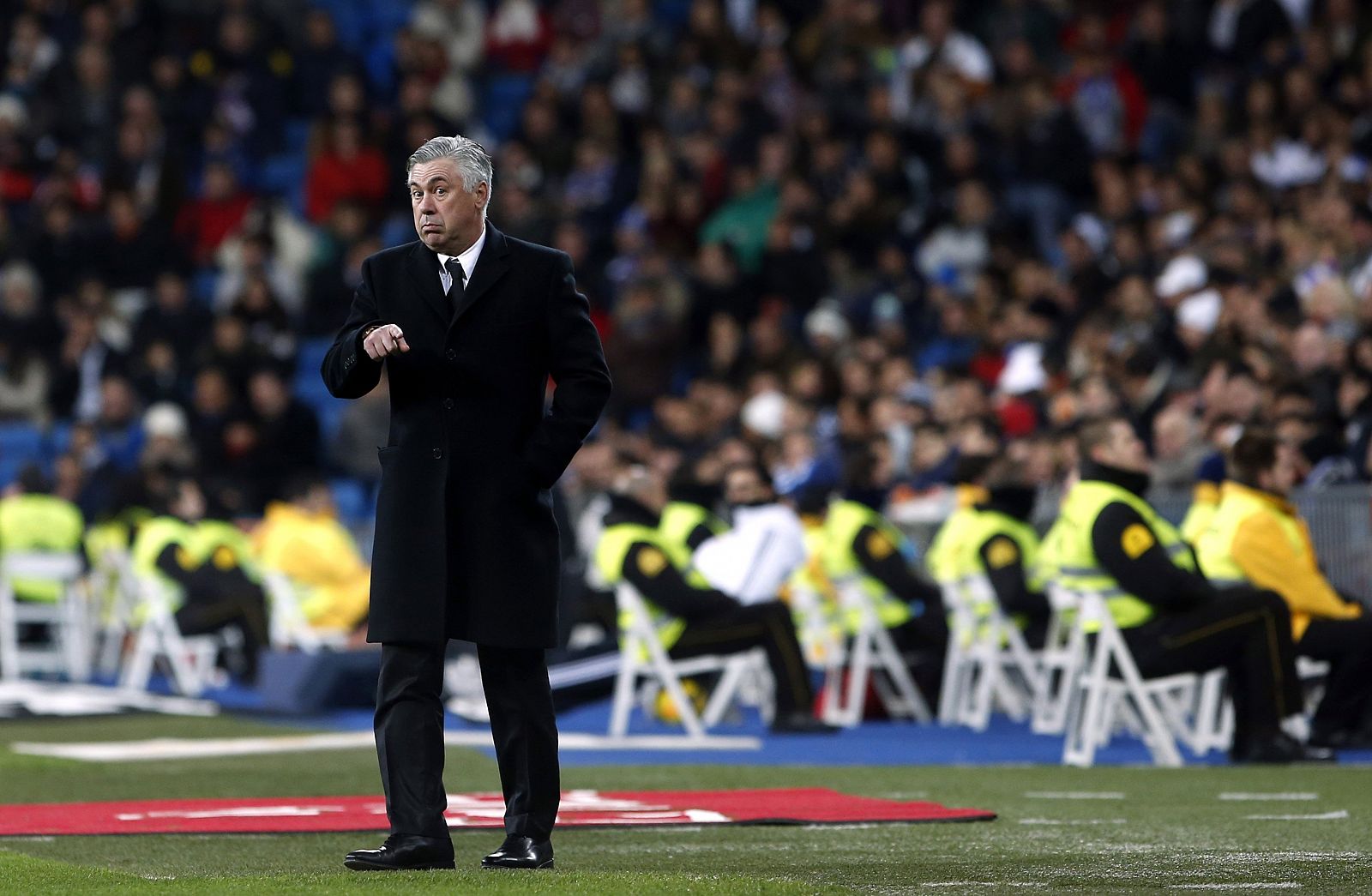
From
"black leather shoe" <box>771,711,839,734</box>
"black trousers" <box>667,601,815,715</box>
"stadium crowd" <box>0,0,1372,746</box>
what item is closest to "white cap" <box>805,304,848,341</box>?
"stadium crowd" <box>0,0,1372,746</box>

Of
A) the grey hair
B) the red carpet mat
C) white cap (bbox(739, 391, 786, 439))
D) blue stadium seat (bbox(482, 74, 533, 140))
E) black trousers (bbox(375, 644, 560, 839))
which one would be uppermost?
blue stadium seat (bbox(482, 74, 533, 140))

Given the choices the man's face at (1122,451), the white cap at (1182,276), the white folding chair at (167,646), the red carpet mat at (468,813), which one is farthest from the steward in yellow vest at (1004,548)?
the white folding chair at (167,646)

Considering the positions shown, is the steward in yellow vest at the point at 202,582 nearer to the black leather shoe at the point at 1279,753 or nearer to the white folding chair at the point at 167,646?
the white folding chair at the point at 167,646

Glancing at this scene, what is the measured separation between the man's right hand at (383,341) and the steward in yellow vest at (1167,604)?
18.3 feet

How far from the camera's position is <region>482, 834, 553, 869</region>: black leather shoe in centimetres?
664

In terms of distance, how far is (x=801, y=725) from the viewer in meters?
Result: 13.9

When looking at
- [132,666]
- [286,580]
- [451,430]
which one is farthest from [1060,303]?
[451,430]

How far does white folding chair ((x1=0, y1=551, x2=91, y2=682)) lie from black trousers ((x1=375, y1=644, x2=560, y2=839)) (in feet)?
45.4

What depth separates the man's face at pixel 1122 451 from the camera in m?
11.4

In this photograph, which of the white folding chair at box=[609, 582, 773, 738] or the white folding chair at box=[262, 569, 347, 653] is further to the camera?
the white folding chair at box=[262, 569, 347, 653]

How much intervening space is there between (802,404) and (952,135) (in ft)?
13.9

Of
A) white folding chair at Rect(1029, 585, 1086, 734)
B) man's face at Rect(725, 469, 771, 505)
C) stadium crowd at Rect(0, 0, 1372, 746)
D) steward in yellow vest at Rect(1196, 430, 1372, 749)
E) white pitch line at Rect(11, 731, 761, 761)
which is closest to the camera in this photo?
steward in yellow vest at Rect(1196, 430, 1372, 749)

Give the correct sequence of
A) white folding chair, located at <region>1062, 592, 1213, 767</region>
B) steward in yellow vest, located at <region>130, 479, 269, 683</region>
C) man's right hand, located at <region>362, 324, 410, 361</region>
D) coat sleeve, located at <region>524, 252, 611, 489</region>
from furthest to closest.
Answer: steward in yellow vest, located at <region>130, 479, 269, 683</region>
white folding chair, located at <region>1062, 592, 1213, 767</region>
coat sleeve, located at <region>524, 252, 611, 489</region>
man's right hand, located at <region>362, 324, 410, 361</region>

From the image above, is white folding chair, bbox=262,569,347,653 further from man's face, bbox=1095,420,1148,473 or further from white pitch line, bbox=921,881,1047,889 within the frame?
white pitch line, bbox=921,881,1047,889
